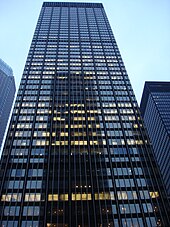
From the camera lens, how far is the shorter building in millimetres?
151375

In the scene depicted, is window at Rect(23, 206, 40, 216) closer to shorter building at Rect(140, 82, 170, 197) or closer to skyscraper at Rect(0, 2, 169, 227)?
skyscraper at Rect(0, 2, 169, 227)

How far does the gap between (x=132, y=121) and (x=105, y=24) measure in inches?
3521

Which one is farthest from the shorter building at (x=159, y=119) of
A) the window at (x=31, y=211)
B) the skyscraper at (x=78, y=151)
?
the window at (x=31, y=211)

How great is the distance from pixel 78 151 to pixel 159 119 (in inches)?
3969

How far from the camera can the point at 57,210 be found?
6250 centimetres

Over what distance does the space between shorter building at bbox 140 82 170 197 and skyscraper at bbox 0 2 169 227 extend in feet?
198

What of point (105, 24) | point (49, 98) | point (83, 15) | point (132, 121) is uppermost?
point (83, 15)

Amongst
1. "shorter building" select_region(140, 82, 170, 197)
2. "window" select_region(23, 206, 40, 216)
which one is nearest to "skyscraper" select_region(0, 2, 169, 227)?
"window" select_region(23, 206, 40, 216)

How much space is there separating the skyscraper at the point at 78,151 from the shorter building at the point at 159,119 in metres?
60.4

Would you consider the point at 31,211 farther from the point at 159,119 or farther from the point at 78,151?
the point at 159,119

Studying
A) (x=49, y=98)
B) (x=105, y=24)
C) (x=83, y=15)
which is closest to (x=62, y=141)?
(x=49, y=98)

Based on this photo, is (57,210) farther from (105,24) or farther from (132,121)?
(105,24)

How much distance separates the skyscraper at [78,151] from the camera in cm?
6291

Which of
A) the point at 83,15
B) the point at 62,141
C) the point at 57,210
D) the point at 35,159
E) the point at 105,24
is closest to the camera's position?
the point at 57,210
